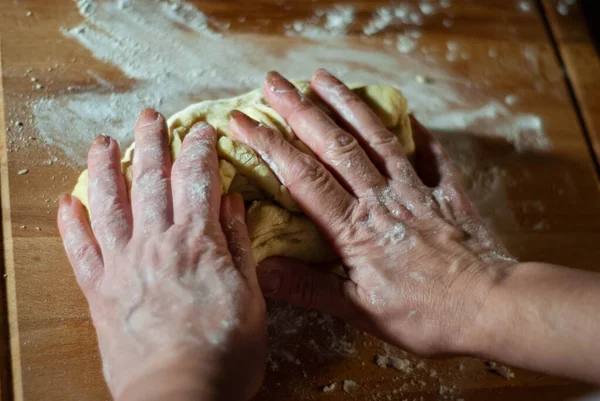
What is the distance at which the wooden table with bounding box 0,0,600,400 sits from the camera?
1.21m

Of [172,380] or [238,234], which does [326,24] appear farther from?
[172,380]

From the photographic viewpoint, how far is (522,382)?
4.47ft

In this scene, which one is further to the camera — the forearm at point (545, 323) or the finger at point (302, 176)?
the finger at point (302, 176)

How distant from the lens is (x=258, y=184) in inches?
47.8

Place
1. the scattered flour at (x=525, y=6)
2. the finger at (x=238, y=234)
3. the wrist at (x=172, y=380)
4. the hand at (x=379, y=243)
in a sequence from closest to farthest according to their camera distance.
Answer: the wrist at (x=172, y=380)
the finger at (x=238, y=234)
the hand at (x=379, y=243)
the scattered flour at (x=525, y=6)

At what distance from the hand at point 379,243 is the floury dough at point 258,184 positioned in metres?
0.03

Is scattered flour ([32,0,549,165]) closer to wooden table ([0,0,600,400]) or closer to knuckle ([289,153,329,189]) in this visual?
wooden table ([0,0,600,400])

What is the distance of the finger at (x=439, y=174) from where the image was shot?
1.35 m

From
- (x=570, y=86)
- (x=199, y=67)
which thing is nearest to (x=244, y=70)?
(x=199, y=67)

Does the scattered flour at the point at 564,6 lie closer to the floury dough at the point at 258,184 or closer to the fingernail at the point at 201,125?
the floury dough at the point at 258,184

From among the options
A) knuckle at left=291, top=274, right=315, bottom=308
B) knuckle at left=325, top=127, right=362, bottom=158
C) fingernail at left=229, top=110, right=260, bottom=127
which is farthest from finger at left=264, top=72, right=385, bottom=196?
knuckle at left=291, top=274, right=315, bottom=308

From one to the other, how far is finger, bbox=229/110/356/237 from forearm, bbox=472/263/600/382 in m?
0.35

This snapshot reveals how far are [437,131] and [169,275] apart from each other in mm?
1023

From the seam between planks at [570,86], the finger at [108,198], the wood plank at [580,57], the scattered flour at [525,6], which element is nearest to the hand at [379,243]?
the finger at [108,198]
